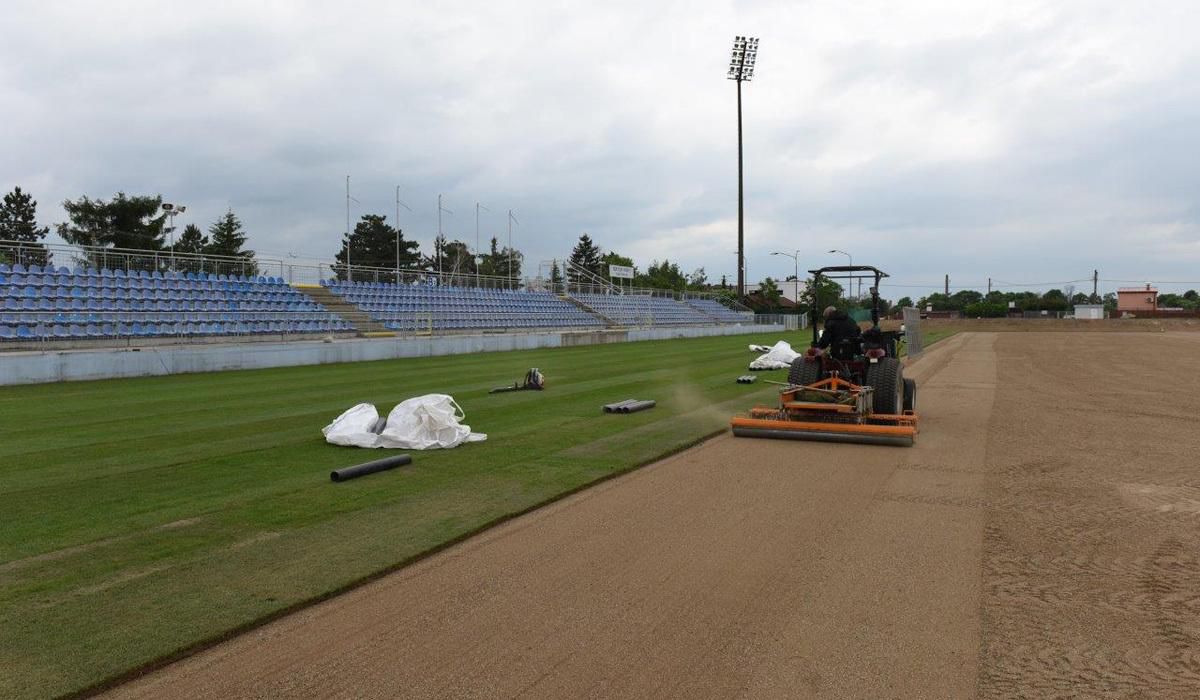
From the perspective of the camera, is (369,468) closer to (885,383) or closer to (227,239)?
(885,383)

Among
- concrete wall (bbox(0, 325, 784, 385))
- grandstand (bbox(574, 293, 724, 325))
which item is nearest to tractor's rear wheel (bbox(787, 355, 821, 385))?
concrete wall (bbox(0, 325, 784, 385))

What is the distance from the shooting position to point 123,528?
578 cm

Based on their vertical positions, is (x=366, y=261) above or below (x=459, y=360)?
above

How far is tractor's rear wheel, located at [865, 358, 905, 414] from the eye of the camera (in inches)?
392

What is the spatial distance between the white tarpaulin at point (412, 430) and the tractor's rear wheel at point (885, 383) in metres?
5.46

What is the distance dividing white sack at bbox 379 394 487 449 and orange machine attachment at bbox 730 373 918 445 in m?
3.72

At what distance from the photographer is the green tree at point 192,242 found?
67.1m

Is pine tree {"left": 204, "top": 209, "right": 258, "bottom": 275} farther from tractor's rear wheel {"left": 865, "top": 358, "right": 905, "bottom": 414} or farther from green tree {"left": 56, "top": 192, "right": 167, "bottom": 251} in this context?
tractor's rear wheel {"left": 865, "top": 358, "right": 905, "bottom": 414}

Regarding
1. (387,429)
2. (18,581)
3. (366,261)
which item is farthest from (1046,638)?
(366,261)

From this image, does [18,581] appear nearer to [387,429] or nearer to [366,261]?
[387,429]

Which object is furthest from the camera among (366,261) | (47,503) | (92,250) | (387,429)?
(366,261)

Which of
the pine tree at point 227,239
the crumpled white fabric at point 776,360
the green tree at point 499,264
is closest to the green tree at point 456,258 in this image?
the green tree at point 499,264

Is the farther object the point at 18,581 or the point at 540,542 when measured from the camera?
the point at 540,542

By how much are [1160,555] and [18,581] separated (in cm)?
749
